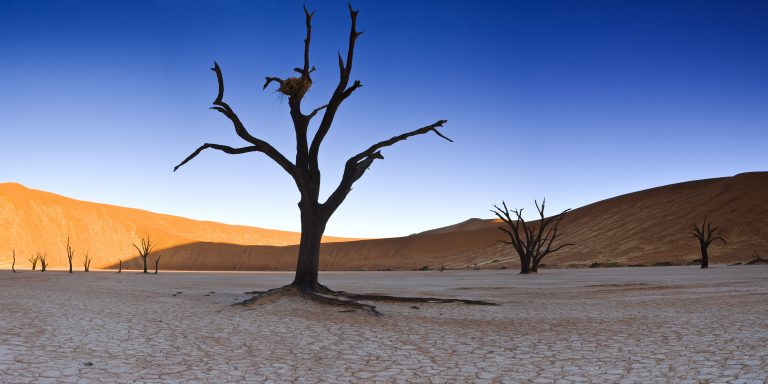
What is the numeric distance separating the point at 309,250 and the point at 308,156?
2.23 meters

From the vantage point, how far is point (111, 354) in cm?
593

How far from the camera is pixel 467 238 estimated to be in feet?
278

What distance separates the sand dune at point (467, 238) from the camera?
179 ft

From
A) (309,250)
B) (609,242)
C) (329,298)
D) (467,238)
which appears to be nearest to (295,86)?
(309,250)

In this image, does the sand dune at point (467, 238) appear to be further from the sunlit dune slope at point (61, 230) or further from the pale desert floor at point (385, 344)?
the pale desert floor at point (385, 344)

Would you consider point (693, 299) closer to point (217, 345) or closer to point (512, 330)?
point (512, 330)

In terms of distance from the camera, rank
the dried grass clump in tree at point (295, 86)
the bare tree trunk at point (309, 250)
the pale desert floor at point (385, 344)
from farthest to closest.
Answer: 1. the dried grass clump in tree at point (295, 86)
2. the bare tree trunk at point (309, 250)
3. the pale desert floor at point (385, 344)

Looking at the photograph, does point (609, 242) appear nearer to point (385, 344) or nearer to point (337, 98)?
point (337, 98)

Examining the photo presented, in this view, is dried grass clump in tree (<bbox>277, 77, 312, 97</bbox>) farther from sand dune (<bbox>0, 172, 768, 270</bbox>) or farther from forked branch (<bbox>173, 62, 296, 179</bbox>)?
sand dune (<bbox>0, 172, 768, 270</bbox>)

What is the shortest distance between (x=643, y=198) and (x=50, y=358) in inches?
3212

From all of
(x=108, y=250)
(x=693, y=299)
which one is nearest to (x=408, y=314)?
(x=693, y=299)

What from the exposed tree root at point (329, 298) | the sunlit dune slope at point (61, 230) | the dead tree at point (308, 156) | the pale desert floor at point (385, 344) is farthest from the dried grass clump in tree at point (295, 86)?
the sunlit dune slope at point (61, 230)

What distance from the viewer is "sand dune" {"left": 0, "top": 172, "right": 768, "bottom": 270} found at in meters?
54.5

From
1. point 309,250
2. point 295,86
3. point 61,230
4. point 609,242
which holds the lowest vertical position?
point 309,250
